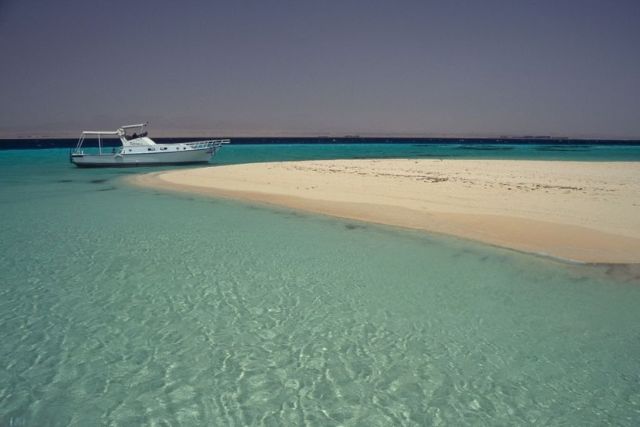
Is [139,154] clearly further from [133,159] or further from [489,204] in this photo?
[489,204]

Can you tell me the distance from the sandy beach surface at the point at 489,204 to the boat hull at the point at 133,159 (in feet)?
52.9

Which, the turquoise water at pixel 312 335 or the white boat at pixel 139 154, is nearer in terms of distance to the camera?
the turquoise water at pixel 312 335

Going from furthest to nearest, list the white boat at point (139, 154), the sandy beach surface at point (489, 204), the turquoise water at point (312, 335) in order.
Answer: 1. the white boat at point (139, 154)
2. the sandy beach surface at point (489, 204)
3. the turquoise water at point (312, 335)

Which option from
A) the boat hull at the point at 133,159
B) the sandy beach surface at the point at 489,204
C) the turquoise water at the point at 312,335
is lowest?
the turquoise water at the point at 312,335

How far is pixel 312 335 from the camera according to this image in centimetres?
686

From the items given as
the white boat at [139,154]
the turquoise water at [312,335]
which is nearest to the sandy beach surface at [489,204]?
the turquoise water at [312,335]

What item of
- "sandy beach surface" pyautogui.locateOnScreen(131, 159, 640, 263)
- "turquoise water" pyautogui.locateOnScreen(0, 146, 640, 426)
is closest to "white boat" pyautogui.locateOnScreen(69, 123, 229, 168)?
"sandy beach surface" pyautogui.locateOnScreen(131, 159, 640, 263)

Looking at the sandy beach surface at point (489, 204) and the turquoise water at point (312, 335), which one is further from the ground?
the sandy beach surface at point (489, 204)

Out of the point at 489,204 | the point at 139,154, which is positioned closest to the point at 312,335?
the point at 489,204

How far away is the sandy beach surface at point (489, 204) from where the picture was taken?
39.8 feet

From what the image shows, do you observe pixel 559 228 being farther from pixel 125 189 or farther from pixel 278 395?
pixel 125 189

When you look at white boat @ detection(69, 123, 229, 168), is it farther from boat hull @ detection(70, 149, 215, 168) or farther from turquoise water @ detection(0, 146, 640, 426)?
turquoise water @ detection(0, 146, 640, 426)

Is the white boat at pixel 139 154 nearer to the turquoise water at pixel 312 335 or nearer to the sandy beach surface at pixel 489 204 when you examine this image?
the sandy beach surface at pixel 489 204

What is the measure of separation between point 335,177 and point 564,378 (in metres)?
24.4
